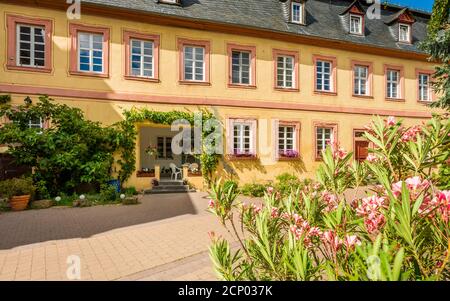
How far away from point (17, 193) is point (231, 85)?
9.64 metres

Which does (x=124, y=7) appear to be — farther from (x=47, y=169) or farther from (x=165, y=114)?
(x=47, y=169)

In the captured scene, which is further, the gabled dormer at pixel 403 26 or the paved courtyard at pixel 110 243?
the gabled dormer at pixel 403 26

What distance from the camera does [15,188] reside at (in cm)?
911

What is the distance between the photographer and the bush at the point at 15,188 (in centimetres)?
902

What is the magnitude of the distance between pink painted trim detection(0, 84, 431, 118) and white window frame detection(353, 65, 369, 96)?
1095 mm

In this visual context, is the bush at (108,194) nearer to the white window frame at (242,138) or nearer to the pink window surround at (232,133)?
the pink window surround at (232,133)

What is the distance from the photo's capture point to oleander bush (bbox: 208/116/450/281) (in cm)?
164

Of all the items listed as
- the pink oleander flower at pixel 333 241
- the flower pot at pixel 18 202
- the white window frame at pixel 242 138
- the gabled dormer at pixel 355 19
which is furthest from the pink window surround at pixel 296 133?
the pink oleander flower at pixel 333 241

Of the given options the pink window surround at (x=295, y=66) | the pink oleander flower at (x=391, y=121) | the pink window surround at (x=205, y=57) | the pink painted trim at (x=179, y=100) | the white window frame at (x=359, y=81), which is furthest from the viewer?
the white window frame at (x=359, y=81)

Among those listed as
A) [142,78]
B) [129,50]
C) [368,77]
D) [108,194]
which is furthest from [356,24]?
[108,194]

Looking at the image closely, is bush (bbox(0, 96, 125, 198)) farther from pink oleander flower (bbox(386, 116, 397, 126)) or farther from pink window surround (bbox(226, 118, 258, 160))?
pink oleander flower (bbox(386, 116, 397, 126))

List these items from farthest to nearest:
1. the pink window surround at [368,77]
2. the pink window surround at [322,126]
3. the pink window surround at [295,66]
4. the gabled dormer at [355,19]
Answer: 1. the gabled dormer at [355,19]
2. the pink window surround at [368,77]
3. the pink window surround at [322,126]
4. the pink window surround at [295,66]

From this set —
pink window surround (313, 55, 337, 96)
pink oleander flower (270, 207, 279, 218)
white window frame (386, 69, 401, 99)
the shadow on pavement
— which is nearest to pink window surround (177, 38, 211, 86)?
the shadow on pavement

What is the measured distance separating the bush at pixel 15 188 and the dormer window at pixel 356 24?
17.7 m
